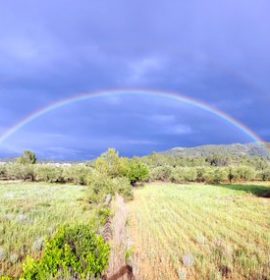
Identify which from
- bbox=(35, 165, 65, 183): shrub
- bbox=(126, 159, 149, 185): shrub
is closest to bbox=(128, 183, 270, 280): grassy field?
bbox=(126, 159, 149, 185): shrub

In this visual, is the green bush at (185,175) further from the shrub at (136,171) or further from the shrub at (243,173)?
the shrub at (136,171)

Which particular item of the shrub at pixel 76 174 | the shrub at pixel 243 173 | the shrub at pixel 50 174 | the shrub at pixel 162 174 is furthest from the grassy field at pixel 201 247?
the shrub at pixel 162 174

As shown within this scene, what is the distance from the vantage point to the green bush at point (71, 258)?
6547 millimetres

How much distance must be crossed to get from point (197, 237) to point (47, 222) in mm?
7480

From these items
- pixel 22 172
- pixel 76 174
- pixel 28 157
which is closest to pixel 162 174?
pixel 76 174

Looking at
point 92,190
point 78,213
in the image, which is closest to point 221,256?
point 78,213

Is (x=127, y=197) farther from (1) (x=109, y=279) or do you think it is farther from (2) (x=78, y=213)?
(1) (x=109, y=279)

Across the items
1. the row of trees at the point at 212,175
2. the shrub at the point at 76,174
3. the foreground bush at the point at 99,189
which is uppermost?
the row of trees at the point at 212,175

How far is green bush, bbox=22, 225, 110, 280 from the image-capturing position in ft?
21.5

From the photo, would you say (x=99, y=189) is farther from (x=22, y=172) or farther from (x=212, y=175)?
(x=22, y=172)

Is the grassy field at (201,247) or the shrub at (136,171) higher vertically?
the shrub at (136,171)

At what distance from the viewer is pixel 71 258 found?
283 inches

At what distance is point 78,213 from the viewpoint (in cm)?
2020

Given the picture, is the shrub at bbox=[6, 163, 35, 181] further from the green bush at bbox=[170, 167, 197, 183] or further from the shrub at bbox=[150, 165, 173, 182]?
the green bush at bbox=[170, 167, 197, 183]
